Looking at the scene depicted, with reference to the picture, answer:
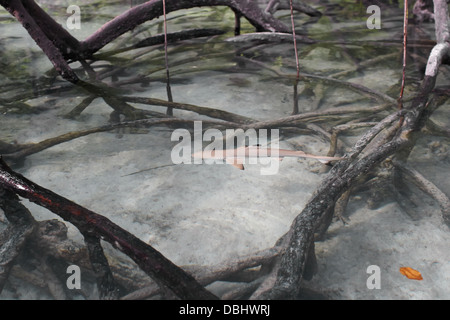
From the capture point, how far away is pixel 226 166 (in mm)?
2904

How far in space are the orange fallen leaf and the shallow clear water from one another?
0.10ft

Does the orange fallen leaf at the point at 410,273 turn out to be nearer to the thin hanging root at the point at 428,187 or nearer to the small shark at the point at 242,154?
the thin hanging root at the point at 428,187

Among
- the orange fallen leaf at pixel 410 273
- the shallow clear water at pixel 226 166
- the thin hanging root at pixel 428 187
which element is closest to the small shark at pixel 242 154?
the shallow clear water at pixel 226 166

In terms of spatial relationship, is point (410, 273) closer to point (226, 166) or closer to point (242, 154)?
A: point (242, 154)

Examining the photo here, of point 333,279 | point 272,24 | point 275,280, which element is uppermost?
point 272,24

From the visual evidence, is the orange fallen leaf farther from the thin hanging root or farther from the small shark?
the small shark

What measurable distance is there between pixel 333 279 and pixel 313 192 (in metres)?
0.60

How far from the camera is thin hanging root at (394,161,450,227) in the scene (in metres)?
2.42

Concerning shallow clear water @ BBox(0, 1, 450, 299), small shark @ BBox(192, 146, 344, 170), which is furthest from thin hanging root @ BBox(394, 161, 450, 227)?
small shark @ BBox(192, 146, 344, 170)

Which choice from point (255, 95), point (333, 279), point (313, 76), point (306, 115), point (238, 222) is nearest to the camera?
point (333, 279)
